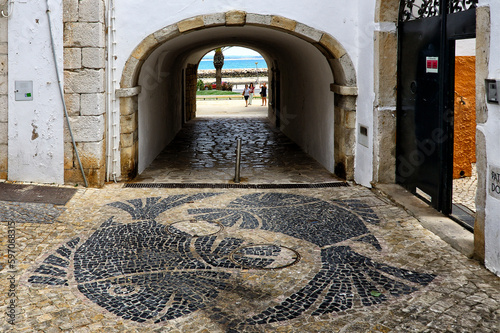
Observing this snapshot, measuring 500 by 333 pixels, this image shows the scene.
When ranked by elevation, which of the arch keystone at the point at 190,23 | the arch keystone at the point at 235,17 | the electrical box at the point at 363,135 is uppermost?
the arch keystone at the point at 235,17

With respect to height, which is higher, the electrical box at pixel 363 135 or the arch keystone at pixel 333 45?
the arch keystone at pixel 333 45

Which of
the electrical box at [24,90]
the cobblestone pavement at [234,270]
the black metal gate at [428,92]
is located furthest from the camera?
the electrical box at [24,90]

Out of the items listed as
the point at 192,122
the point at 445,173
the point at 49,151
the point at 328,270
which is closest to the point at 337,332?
the point at 328,270

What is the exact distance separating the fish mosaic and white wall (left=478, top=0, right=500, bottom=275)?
61 cm

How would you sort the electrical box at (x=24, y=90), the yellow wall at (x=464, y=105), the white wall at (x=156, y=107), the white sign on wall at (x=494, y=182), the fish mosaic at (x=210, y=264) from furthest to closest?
the white wall at (x=156, y=107) → the yellow wall at (x=464, y=105) → the electrical box at (x=24, y=90) → the white sign on wall at (x=494, y=182) → the fish mosaic at (x=210, y=264)

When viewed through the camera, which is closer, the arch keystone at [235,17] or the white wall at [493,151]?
the white wall at [493,151]

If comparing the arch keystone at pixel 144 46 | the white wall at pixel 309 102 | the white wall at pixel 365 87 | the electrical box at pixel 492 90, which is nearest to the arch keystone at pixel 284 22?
the white wall at pixel 365 87

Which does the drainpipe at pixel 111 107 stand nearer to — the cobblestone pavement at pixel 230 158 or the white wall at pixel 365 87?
the cobblestone pavement at pixel 230 158

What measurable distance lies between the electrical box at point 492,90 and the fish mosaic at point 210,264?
163cm

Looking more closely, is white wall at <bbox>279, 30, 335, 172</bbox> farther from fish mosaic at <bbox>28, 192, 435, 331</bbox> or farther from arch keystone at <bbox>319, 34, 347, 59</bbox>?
fish mosaic at <bbox>28, 192, 435, 331</bbox>

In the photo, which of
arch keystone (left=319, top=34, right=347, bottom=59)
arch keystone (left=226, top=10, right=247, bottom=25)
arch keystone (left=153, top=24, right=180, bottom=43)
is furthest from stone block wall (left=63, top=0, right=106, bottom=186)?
arch keystone (left=319, top=34, right=347, bottom=59)

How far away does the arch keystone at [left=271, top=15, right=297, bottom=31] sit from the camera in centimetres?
862

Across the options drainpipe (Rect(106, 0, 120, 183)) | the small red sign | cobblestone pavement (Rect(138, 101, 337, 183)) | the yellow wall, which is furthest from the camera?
cobblestone pavement (Rect(138, 101, 337, 183))

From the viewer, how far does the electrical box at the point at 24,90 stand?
8.15 m
